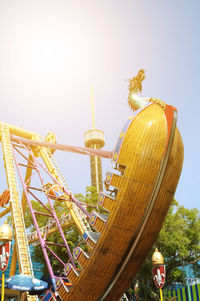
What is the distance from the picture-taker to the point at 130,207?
8.25m

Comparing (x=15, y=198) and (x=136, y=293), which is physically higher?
(x=15, y=198)

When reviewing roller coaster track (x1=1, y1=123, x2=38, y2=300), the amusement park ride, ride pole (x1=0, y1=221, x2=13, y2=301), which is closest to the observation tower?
roller coaster track (x1=1, y1=123, x2=38, y2=300)

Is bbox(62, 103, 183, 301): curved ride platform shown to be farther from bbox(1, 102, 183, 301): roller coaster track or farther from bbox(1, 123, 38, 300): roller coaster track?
bbox(1, 123, 38, 300): roller coaster track

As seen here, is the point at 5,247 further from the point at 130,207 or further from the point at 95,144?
the point at 95,144

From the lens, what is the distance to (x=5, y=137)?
57.8 ft

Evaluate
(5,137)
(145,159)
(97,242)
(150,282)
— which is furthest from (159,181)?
(150,282)

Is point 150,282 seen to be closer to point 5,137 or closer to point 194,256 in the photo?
point 194,256

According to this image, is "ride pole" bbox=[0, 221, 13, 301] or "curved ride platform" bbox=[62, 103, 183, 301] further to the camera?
"ride pole" bbox=[0, 221, 13, 301]

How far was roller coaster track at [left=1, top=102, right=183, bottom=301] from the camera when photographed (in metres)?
8.30

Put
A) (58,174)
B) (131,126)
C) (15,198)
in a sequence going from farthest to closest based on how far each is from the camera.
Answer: (58,174) → (15,198) → (131,126)

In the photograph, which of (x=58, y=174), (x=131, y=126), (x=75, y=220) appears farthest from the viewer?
(x=58, y=174)

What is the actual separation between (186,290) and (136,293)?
3797 mm

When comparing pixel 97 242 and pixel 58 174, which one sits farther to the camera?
pixel 58 174

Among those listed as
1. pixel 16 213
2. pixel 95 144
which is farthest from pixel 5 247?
pixel 95 144
